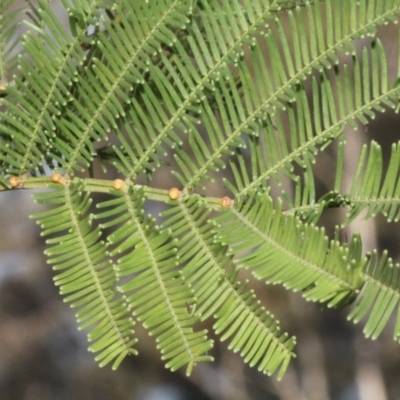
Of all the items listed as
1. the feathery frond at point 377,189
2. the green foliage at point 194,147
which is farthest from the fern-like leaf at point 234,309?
the feathery frond at point 377,189

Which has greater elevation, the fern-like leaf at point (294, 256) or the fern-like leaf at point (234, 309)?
the fern-like leaf at point (294, 256)

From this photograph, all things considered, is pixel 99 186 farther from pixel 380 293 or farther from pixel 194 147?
pixel 380 293

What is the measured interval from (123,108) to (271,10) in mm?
144

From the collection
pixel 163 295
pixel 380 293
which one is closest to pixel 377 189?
pixel 380 293

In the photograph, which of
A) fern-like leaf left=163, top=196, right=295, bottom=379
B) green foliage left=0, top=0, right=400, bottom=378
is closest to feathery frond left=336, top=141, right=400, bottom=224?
green foliage left=0, top=0, right=400, bottom=378

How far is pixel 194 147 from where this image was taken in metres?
0.45

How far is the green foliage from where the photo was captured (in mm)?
402

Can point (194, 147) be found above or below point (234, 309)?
above

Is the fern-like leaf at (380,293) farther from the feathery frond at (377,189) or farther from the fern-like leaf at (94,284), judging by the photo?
the fern-like leaf at (94,284)

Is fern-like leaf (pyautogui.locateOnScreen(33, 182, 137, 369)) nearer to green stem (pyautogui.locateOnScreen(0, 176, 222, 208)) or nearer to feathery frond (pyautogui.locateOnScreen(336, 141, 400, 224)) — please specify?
green stem (pyautogui.locateOnScreen(0, 176, 222, 208))

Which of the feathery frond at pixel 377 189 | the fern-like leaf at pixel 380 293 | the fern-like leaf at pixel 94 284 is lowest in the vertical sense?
the fern-like leaf at pixel 94 284

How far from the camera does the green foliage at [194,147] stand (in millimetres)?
402

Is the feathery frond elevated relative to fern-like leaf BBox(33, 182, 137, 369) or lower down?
elevated

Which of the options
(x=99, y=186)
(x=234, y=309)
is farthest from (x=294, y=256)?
(x=99, y=186)
